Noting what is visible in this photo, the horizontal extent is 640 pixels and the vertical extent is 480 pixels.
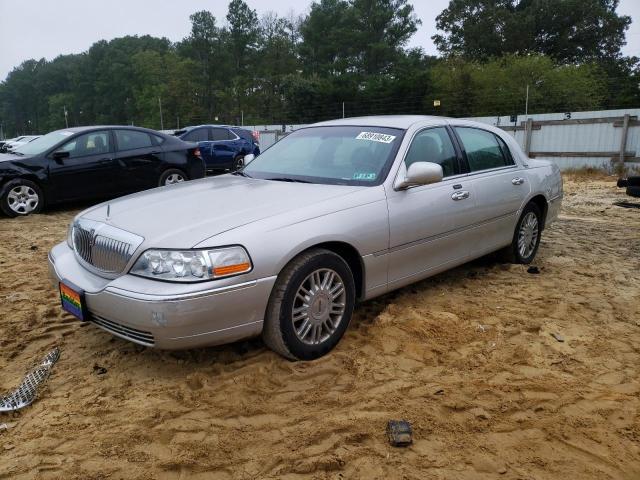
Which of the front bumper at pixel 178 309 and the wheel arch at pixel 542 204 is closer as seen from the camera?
the front bumper at pixel 178 309

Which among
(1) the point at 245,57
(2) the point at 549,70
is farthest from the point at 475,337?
(1) the point at 245,57

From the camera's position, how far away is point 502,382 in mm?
3064

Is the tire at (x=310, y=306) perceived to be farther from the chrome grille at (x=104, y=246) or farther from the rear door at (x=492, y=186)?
the rear door at (x=492, y=186)

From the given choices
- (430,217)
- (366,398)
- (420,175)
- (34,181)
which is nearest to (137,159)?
(34,181)

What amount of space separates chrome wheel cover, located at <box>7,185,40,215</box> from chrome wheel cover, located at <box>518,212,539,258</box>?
7.15m

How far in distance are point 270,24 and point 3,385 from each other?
2619 inches

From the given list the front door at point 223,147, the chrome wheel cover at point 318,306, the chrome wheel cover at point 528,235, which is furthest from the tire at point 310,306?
the front door at point 223,147

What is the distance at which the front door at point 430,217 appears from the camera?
12.3ft

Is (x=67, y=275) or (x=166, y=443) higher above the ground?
(x=67, y=275)

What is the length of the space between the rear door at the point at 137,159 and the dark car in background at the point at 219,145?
15.4ft

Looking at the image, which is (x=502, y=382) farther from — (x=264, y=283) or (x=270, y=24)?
(x=270, y=24)

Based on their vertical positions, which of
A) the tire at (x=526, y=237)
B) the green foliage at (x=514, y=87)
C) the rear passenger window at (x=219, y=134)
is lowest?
the tire at (x=526, y=237)

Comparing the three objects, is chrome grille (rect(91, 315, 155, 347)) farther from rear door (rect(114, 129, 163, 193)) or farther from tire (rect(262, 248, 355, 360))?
rear door (rect(114, 129, 163, 193))

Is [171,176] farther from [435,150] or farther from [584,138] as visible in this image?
[584,138]
